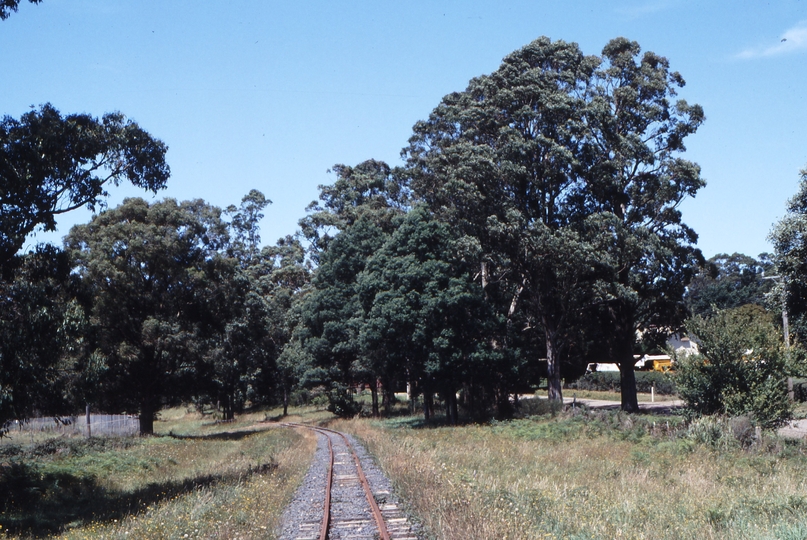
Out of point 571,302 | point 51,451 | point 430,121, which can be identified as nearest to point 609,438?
point 571,302

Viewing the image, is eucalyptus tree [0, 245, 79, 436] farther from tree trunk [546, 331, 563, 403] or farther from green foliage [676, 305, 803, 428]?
tree trunk [546, 331, 563, 403]

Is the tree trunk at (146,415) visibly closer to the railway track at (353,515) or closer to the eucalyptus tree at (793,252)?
the railway track at (353,515)

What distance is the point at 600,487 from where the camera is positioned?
1460 centimetres

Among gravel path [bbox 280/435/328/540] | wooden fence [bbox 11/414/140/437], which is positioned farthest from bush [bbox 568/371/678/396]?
gravel path [bbox 280/435/328/540]

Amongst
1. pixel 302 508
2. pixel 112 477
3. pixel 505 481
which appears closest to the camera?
pixel 302 508

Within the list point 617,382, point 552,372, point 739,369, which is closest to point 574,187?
point 552,372

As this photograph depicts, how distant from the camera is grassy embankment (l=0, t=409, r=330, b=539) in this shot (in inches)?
481

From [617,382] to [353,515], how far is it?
6088cm

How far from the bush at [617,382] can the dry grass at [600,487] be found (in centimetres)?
4070

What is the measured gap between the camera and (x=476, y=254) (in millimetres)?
36781

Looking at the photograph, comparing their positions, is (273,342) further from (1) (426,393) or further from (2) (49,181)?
(2) (49,181)

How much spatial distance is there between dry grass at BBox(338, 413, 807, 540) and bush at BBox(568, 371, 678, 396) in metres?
40.7

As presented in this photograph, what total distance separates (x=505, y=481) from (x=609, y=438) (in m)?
11.7

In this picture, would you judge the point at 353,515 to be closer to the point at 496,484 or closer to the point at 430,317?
the point at 496,484
